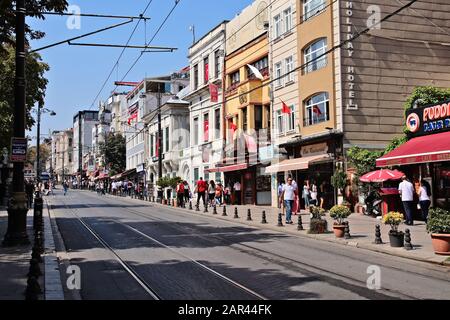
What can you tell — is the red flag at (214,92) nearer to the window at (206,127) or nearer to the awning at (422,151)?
the window at (206,127)

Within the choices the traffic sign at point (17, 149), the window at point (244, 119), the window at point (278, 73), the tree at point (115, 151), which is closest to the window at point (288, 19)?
the window at point (278, 73)

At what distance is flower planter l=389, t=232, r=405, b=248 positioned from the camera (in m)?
13.8

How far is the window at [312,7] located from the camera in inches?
1101

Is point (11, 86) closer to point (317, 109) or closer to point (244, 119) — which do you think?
point (244, 119)

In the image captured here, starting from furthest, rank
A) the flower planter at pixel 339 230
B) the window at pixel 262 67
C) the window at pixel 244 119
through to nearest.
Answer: the window at pixel 244 119, the window at pixel 262 67, the flower planter at pixel 339 230

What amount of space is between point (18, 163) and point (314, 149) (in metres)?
18.2

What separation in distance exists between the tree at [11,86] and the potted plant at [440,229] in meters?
21.7

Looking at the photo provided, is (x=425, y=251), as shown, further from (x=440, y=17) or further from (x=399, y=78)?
(x=440, y=17)

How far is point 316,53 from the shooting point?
28.6 metres

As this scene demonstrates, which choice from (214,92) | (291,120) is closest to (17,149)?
(291,120)

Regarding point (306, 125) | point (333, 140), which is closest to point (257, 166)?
point (306, 125)

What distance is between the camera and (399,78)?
27.9m

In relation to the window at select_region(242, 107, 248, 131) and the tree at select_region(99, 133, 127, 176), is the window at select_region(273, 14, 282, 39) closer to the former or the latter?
the window at select_region(242, 107, 248, 131)
